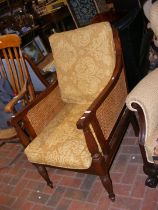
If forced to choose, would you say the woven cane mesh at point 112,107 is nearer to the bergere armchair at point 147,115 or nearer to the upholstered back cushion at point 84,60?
the upholstered back cushion at point 84,60

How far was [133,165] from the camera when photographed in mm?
2215

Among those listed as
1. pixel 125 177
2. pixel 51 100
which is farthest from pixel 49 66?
pixel 125 177

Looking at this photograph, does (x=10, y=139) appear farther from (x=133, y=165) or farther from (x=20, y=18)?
(x=20, y=18)

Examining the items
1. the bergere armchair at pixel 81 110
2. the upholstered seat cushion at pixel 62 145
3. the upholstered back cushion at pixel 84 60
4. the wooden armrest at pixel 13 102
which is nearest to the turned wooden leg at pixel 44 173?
the bergere armchair at pixel 81 110

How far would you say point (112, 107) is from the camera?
198 cm

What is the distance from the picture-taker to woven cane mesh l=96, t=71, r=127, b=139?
1839 millimetres

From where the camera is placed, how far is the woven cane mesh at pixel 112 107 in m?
1.84

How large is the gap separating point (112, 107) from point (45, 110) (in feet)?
1.80

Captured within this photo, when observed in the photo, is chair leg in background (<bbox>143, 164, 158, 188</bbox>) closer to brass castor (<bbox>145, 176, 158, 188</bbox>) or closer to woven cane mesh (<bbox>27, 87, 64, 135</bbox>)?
brass castor (<bbox>145, 176, 158, 188</bbox>)

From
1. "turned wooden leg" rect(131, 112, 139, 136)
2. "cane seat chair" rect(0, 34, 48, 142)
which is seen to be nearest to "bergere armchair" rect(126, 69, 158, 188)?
"turned wooden leg" rect(131, 112, 139, 136)

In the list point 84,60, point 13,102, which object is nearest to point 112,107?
point 84,60

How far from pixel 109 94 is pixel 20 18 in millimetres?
2265

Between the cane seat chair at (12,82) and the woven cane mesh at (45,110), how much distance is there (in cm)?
21

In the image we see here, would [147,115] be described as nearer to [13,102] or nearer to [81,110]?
[81,110]
